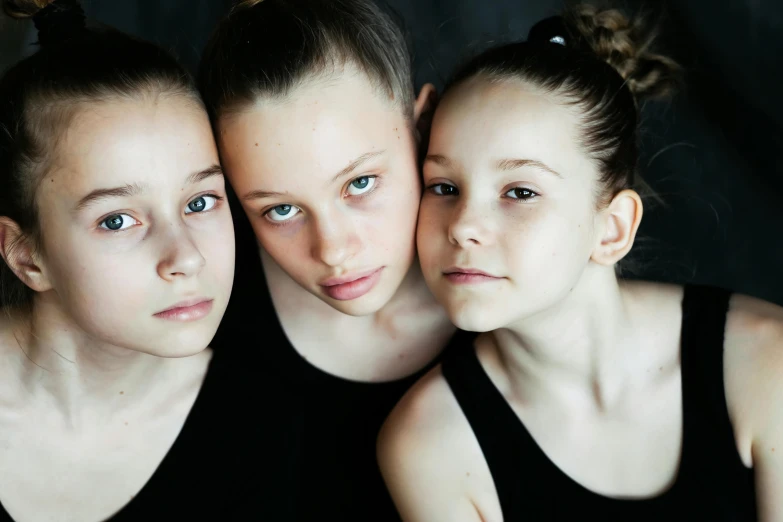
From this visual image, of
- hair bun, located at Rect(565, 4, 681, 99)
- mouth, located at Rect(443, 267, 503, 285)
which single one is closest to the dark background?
hair bun, located at Rect(565, 4, 681, 99)

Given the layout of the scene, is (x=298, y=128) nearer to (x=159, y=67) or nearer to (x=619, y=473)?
(x=159, y=67)

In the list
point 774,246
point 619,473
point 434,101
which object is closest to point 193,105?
point 434,101

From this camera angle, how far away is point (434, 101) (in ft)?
4.40

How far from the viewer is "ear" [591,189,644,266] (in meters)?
1.22

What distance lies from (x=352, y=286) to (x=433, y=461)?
283mm

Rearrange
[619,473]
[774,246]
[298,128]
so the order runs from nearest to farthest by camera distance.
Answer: [298,128] < [619,473] < [774,246]

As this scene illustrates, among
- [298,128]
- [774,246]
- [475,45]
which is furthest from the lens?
[774,246]

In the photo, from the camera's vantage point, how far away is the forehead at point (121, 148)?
108 centimetres

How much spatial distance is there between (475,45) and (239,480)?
32.1 inches

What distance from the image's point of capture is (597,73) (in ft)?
4.07

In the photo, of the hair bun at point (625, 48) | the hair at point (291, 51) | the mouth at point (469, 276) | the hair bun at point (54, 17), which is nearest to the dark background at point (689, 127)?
the hair bun at point (625, 48)

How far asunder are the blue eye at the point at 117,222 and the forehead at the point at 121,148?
0.17 feet

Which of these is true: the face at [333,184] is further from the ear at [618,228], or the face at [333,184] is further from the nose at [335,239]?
the ear at [618,228]

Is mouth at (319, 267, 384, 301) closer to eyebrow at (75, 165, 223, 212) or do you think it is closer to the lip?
the lip
